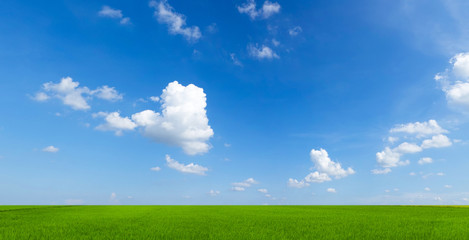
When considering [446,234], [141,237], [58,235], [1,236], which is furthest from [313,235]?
[1,236]

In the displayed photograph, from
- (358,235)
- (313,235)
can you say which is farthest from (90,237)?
(358,235)

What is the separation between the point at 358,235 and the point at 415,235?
2520 millimetres

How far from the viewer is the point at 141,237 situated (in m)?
12.4

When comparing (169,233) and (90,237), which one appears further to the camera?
(169,233)

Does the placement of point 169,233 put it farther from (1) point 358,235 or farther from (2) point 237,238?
(1) point 358,235

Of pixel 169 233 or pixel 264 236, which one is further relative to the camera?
pixel 169 233

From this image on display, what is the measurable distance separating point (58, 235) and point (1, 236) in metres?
2.27

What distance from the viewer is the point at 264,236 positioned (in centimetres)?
1270

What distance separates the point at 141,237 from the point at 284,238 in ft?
18.7

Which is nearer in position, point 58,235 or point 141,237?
point 141,237

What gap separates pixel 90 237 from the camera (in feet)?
41.5

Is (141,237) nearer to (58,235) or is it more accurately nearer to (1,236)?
(58,235)

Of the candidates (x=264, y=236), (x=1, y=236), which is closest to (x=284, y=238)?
(x=264, y=236)

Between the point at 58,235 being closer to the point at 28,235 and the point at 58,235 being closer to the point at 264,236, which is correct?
the point at 28,235
